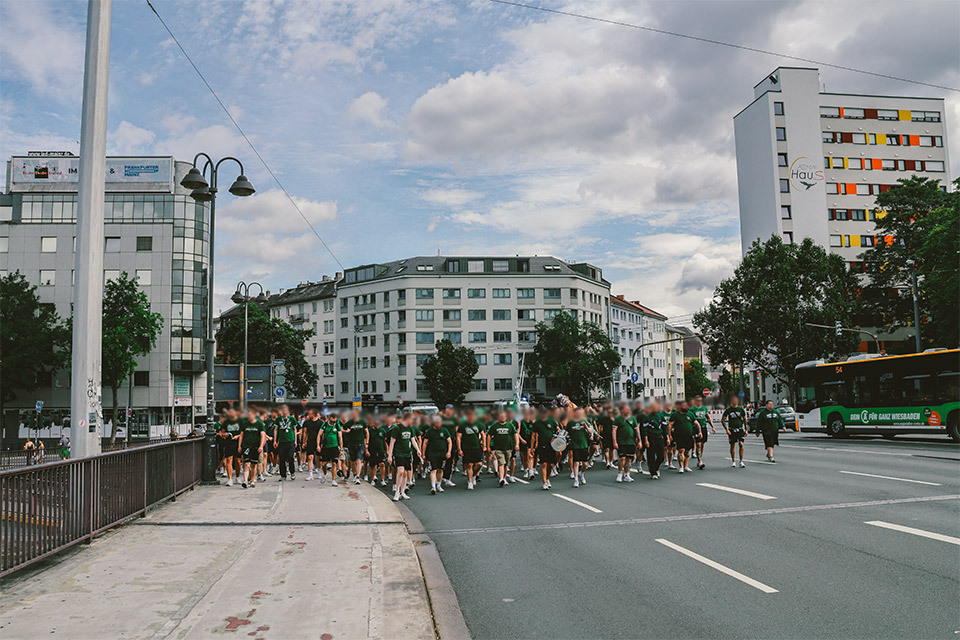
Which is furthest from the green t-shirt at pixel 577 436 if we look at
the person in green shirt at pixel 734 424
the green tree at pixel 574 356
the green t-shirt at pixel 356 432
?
the green tree at pixel 574 356

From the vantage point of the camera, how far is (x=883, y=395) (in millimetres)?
27047

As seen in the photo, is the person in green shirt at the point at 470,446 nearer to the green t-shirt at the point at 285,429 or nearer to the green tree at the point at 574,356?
the green t-shirt at the point at 285,429

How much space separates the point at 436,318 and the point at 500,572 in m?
74.1

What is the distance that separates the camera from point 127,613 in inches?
221

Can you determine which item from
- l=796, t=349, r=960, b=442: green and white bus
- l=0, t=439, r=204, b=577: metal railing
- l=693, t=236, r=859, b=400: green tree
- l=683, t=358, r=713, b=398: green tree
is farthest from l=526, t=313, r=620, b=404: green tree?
l=683, t=358, r=713, b=398: green tree

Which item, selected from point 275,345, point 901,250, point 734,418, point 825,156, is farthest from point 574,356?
point 734,418

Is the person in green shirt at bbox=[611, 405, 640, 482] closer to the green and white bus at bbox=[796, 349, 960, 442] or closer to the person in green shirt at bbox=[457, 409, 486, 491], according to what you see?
the person in green shirt at bbox=[457, 409, 486, 491]

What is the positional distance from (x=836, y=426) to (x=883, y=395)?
321cm

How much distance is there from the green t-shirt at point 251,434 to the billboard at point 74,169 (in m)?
51.8

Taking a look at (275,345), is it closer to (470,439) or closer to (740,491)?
(470,439)

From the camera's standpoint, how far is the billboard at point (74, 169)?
6041 cm

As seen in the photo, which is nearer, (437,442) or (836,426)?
(437,442)

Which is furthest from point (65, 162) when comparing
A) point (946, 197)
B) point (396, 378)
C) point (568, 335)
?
point (946, 197)

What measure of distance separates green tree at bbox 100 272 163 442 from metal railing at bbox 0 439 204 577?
46.6m
